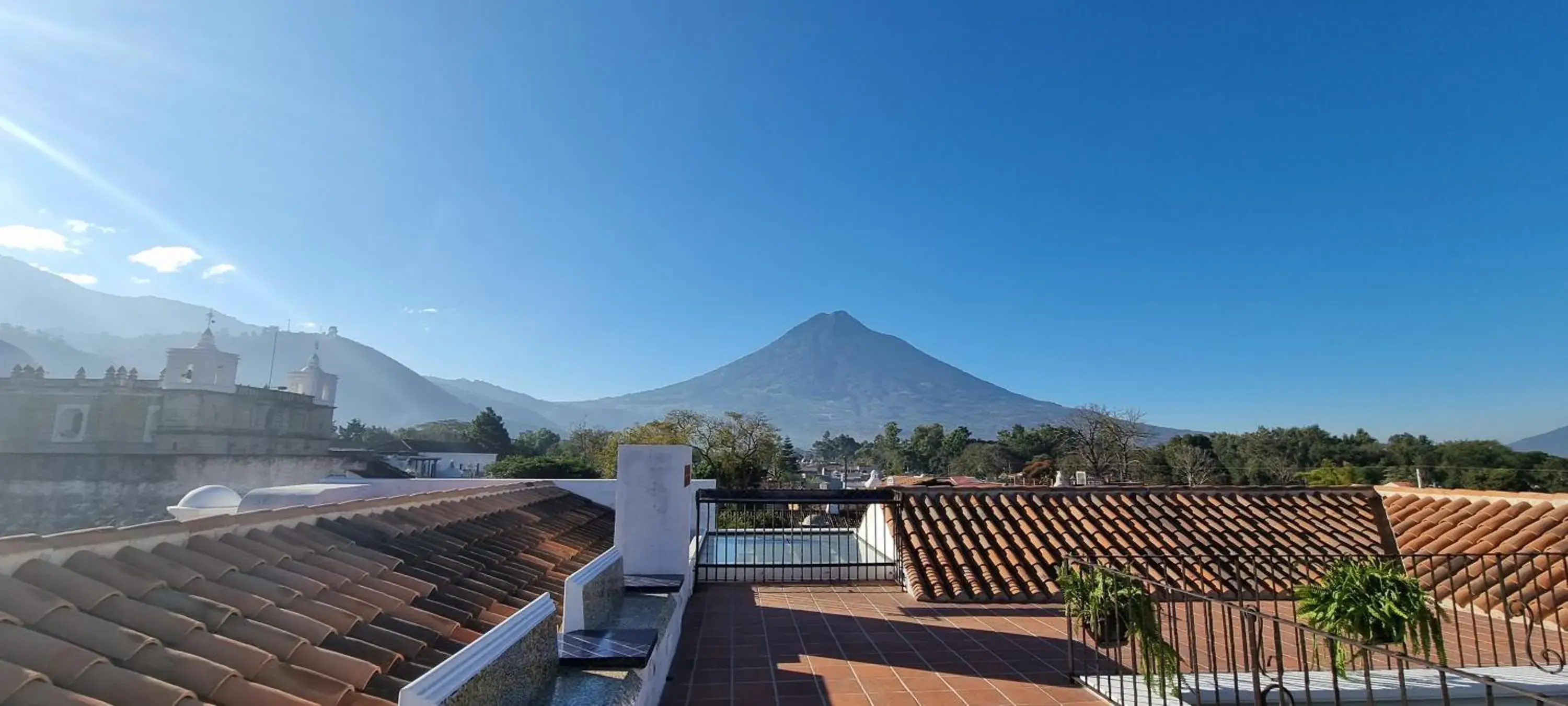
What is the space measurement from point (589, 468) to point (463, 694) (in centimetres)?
3100

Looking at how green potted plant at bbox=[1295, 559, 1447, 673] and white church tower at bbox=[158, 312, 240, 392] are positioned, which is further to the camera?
white church tower at bbox=[158, 312, 240, 392]

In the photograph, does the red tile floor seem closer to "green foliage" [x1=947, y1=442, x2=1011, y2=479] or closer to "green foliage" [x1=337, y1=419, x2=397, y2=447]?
"green foliage" [x1=947, y1=442, x2=1011, y2=479]

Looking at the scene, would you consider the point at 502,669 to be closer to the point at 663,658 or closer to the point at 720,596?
the point at 663,658

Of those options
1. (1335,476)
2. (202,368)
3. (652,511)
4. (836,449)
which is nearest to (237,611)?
(652,511)

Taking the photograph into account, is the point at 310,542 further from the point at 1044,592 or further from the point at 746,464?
the point at 746,464

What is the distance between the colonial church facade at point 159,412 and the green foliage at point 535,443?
16262 mm

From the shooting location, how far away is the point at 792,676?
449cm

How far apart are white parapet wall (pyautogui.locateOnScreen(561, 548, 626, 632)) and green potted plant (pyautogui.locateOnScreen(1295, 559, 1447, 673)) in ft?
13.4

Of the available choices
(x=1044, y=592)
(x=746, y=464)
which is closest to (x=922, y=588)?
(x=1044, y=592)

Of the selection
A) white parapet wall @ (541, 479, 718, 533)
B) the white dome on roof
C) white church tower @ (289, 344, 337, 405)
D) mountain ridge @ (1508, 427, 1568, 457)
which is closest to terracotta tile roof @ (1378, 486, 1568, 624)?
white parapet wall @ (541, 479, 718, 533)

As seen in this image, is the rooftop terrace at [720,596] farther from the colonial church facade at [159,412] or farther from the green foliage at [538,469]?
the colonial church facade at [159,412]

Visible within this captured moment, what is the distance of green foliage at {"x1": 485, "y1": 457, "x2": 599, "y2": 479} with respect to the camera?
27.3 meters

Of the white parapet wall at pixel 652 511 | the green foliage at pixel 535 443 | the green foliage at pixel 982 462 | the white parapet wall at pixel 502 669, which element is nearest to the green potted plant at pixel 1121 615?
the white parapet wall at pixel 652 511

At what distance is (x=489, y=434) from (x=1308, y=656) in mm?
59367
